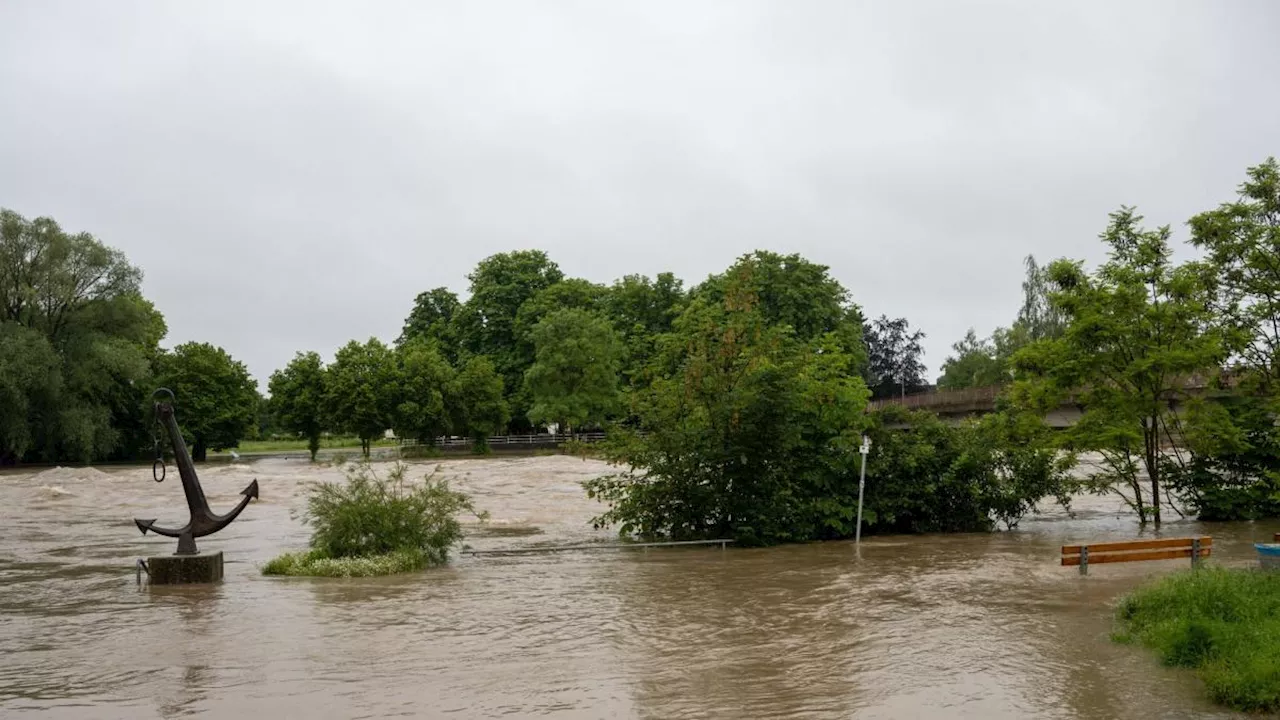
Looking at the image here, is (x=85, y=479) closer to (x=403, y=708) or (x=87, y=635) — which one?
(x=87, y=635)

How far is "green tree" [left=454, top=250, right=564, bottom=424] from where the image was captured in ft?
284

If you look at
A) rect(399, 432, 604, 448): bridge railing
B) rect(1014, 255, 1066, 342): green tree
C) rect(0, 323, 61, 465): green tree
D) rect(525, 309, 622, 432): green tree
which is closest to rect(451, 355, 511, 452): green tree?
rect(525, 309, 622, 432): green tree

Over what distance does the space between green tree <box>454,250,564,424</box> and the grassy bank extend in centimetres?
7367

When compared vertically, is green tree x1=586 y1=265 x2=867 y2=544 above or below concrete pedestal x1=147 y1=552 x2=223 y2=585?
above

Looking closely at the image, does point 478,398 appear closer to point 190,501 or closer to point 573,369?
point 573,369

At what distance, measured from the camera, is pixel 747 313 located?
2589 cm

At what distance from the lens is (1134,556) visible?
667 inches

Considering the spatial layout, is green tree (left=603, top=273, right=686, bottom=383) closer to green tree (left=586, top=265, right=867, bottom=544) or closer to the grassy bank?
green tree (left=586, top=265, right=867, bottom=544)

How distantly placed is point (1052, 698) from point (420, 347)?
3063 inches

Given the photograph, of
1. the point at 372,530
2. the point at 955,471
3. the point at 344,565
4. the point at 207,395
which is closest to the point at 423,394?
the point at 207,395

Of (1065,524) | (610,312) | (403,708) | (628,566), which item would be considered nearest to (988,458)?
(1065,524)

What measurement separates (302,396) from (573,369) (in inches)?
847

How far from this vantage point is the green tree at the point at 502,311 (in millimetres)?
86688

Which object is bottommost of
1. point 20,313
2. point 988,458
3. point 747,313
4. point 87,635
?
point 87,635
